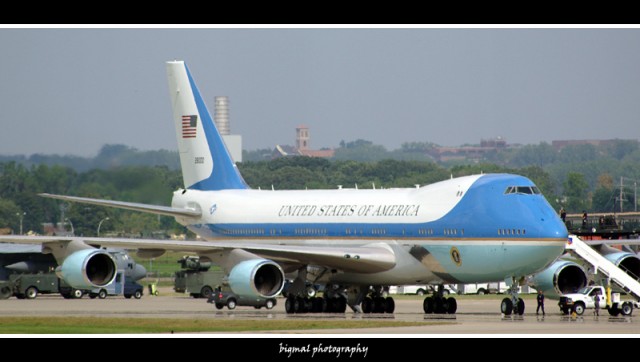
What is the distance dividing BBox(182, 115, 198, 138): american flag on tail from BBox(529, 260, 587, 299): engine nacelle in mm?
16792

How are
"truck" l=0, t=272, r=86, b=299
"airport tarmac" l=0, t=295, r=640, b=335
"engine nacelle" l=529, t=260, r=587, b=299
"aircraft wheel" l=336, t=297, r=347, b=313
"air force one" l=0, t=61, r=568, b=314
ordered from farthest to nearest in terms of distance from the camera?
1. "truck" l=0, t=272, r=86, b=299
2. "engine nacelle" l=529, t=260, r=587, b=299
3. "aircraft wheel" l=336, t=297, r=347, b=313
4. "air force one" l=0, t=61, r=568, b=314
5. "airport tarmac" l=0, t=295, r=640, b=335

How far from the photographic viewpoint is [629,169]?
115 m

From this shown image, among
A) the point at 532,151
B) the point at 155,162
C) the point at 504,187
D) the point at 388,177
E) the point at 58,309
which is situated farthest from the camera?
the point at 532,151

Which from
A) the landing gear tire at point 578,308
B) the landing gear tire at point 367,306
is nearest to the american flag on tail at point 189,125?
the landing gear tire at point 367,306

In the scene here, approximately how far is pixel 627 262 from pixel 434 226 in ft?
38.0

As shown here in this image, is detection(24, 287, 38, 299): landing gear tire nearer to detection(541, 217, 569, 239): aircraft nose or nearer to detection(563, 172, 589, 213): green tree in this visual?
detection(541, 217, 569, 239): aircraft nose

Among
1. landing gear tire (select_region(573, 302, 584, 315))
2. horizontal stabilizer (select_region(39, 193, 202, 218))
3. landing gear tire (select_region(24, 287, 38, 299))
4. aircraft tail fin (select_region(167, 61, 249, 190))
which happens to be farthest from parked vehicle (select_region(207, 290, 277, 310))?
landing gear tire (select_region(24, 287, 38, 299))

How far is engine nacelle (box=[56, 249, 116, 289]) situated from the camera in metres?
42.6

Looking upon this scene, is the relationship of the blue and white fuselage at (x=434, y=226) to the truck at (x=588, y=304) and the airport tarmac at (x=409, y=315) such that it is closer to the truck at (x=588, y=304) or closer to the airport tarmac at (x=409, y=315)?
the airport tarmac at (x=409, y=315)

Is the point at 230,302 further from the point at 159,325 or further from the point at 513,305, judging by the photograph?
the point at 513,305

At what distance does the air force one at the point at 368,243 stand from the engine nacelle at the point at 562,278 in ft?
0.56
